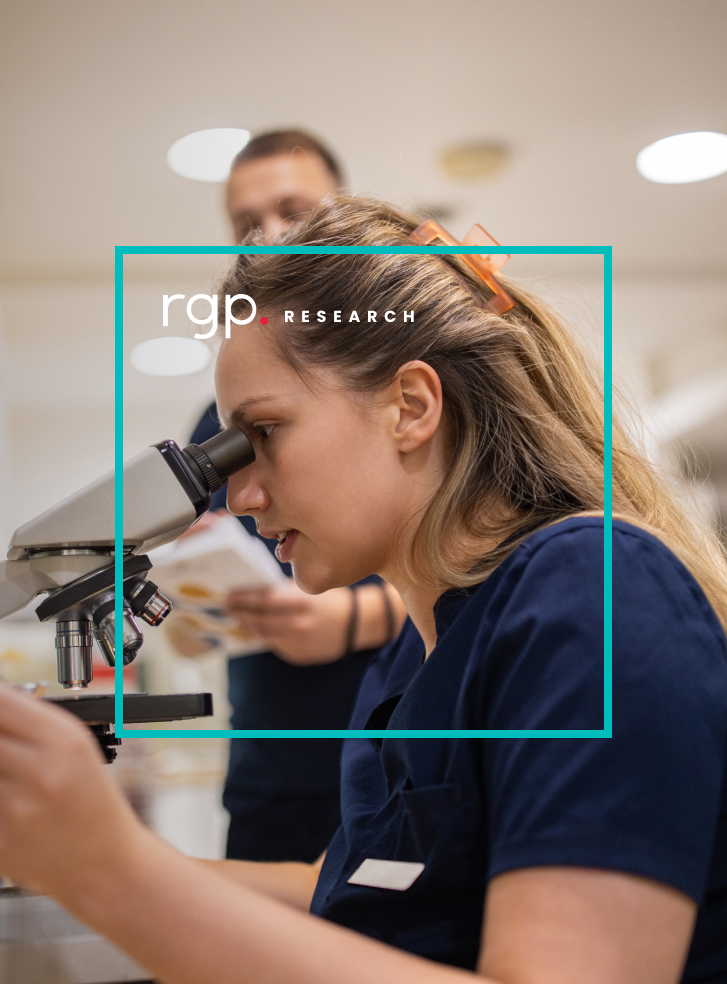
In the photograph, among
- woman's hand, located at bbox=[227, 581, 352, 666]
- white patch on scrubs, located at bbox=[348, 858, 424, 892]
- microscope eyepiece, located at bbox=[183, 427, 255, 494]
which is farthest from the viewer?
woman's hand, located at bbox=[227, 581, 352, 666]

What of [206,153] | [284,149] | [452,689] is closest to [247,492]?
[452,689]

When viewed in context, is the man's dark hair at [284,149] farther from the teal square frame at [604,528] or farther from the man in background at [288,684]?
the teal square frame at [604,528]

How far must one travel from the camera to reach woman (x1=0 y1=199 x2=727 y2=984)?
0.51m

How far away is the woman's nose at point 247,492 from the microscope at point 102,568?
0.08 metres

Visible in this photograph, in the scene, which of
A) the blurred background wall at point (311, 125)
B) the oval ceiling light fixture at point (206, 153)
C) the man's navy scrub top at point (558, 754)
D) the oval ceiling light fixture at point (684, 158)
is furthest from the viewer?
the oval ceiling light fixture at point (206, 153)

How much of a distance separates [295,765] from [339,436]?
0.77 meters

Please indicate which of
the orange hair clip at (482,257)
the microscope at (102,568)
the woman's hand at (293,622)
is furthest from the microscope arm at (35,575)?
the woman's hand at (293,622)

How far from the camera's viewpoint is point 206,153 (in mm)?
2168

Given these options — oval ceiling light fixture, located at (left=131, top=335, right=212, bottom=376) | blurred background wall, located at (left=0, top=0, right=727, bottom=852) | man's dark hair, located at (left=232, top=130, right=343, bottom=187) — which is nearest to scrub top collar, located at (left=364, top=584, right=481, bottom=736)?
oval ceiling light fixture, located at (left=131, top=335, right=212, bottom=376)

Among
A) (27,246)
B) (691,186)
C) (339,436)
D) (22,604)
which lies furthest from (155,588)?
(691,186)

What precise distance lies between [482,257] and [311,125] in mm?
1439

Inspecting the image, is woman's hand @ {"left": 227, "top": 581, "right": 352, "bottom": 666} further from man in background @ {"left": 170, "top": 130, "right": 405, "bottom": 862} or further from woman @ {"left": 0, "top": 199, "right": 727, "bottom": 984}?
woman @ {"left": 0, "top": 199, "right": 727, "bottom": 984}

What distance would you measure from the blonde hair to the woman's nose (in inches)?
5.1

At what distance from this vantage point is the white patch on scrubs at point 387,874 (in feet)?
2.41
